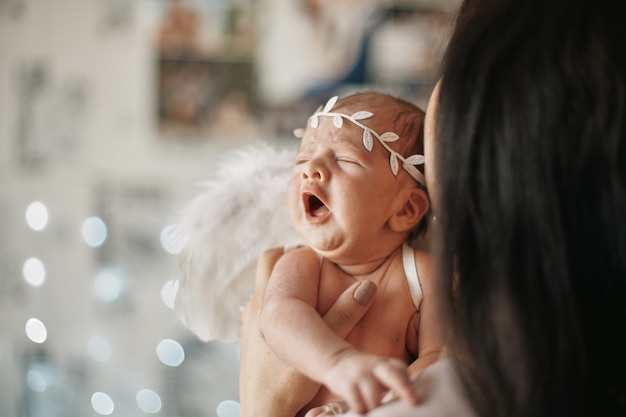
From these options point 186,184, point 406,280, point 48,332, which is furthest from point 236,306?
point 48,332

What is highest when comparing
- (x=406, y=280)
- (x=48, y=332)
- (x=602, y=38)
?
(x=602, y=38)

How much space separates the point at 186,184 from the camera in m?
2.82

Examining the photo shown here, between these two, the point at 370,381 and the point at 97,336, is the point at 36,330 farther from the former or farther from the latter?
the point at 370,381

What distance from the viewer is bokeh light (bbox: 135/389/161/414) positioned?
9.14 ft

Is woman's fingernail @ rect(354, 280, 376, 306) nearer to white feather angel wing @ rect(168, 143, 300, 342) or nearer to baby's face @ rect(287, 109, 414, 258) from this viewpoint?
baby's face @ rect(287, 109, 414, 258)

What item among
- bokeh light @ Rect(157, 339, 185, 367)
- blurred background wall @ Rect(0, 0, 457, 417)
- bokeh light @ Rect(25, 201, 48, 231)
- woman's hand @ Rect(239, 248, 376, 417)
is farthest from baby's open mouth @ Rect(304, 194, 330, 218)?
bokeh light @ Rect(25, 201, 48, 231)

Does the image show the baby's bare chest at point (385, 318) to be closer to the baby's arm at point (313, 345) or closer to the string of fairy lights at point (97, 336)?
the baby's arm at point (313, 345)

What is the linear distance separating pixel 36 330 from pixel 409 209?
2325mm

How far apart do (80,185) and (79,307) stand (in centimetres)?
51

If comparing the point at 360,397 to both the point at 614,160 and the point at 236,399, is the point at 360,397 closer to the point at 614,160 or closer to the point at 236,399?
the point at 614,160

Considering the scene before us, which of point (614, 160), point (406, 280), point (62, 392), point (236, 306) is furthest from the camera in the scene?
point (62, 392)

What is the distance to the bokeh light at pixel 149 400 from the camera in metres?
2.79

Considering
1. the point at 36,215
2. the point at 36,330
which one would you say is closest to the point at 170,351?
the point at 36,330

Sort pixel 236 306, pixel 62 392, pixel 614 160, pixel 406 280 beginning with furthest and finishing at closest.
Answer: pixel 62 392
pixel 236 306
pixel 406 280
pixel 614 160
